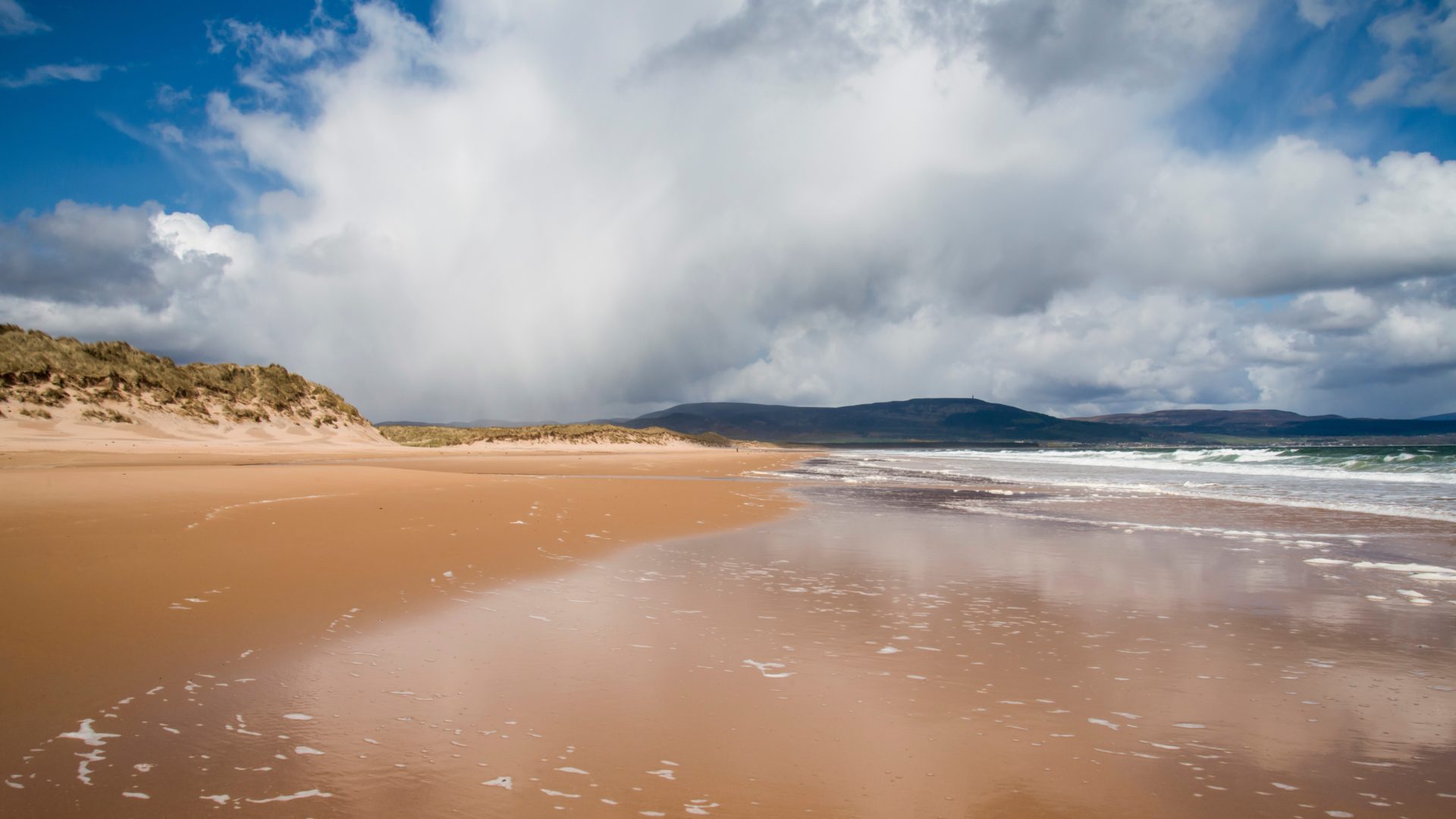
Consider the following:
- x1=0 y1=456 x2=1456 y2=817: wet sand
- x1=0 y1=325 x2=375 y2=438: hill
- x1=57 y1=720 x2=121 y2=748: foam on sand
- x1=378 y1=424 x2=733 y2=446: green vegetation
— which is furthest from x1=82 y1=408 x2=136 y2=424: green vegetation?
x1=57 y1=720 x2=121 y2=748: foam on sand

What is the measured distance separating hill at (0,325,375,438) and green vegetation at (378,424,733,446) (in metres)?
12.2

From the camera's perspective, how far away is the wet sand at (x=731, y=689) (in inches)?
125

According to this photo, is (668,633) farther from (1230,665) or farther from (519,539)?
(519,539)

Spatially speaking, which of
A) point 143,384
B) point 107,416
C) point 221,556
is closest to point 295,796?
point 221,556

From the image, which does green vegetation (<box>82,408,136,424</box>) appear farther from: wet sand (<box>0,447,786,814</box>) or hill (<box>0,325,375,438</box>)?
wet sand (<box>0,447,786,814</box>)

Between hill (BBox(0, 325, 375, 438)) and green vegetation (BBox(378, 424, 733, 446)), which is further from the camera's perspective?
green vegetation (BBox(378, 424, 733, 446))

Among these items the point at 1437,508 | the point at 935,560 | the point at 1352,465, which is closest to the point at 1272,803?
the point at 935,560

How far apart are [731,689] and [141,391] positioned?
130 feet

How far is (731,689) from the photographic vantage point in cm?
450

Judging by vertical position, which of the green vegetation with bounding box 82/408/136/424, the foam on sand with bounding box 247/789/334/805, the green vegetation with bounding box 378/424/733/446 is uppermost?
the green vegetation with bounding box 82/408/136/424

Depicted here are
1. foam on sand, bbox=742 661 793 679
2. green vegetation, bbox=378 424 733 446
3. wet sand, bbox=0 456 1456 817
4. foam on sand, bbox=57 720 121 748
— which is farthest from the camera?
green vegetation, bbox=378 424 733 446

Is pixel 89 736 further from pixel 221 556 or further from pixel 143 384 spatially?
pixel 143 384

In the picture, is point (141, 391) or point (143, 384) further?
point (143, 384)

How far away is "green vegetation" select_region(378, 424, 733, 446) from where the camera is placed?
5444 centimetres
